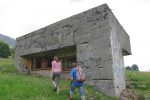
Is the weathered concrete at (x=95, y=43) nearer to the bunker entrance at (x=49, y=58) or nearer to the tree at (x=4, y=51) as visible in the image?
the bunker entrance at (x=49, y=58)

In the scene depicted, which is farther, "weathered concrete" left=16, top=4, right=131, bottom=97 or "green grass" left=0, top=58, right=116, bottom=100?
"weathered concrete" left=16, top=4, right=131, bottom=97

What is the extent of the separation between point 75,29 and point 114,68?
4.41 metres

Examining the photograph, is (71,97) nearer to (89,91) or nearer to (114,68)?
(89,91)

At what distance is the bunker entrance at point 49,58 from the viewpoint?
69.3 ft

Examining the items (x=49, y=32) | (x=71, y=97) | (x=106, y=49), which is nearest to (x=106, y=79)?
(x=106, y=49)

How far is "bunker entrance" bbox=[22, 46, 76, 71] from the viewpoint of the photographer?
2111 centimetres

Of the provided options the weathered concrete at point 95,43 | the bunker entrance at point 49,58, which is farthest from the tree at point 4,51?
the weathered concrete at point 95,43

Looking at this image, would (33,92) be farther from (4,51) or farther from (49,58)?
(4,51)

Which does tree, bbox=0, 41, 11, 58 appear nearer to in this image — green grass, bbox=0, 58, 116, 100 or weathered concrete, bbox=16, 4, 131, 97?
weathered concrete, bbox=16, 4, 131, 97

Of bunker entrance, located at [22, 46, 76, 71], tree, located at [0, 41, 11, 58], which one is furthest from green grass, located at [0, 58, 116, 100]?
tree, located at [0, 41, 11, 58]

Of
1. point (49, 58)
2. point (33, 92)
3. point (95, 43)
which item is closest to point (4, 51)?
point (49, 58)

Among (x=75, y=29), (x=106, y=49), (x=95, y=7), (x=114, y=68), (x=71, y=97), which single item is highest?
(x=95, y=7)

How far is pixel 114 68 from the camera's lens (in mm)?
16734

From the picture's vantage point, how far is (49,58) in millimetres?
23766
